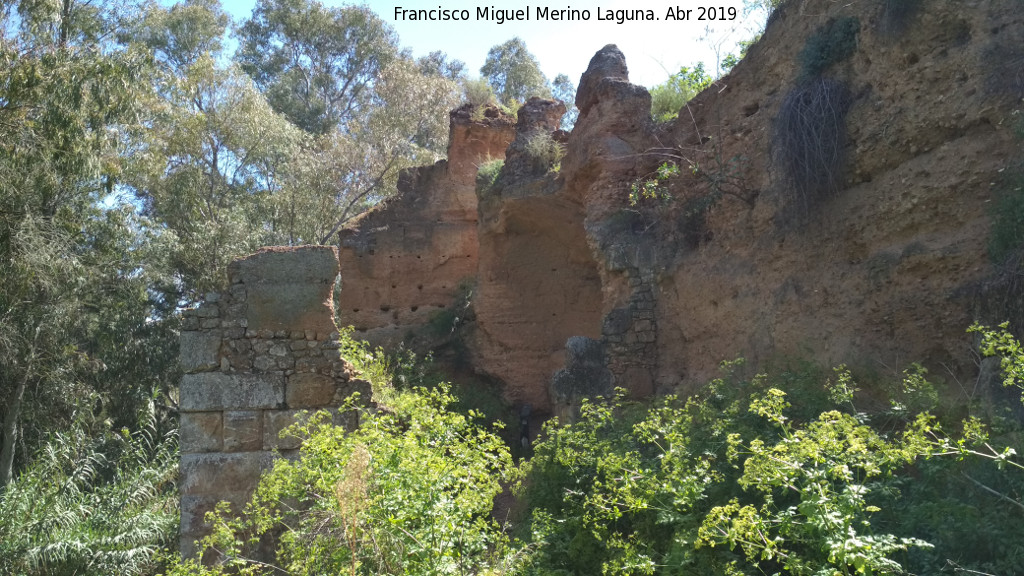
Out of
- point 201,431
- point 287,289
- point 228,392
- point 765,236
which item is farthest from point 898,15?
point 201,431

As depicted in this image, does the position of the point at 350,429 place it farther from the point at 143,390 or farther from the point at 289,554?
the point at 143,390

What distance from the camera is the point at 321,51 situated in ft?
89.6

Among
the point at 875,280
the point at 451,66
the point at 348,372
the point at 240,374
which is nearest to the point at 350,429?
the point at 348,372

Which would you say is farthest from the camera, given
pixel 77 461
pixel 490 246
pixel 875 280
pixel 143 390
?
pixel 143 390

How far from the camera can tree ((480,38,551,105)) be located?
1129 inches

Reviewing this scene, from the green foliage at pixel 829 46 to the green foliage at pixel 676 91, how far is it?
339cm

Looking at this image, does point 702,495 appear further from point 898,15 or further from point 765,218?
A: point 898,15

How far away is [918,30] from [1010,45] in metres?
0.82

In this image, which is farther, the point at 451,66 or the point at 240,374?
the point at 451,66

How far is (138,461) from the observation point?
10344 mm

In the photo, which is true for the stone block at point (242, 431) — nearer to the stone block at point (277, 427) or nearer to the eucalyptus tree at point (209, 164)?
the stone block at point (277, 427)

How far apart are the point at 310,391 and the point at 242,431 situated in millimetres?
637

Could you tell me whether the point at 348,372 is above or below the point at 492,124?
below

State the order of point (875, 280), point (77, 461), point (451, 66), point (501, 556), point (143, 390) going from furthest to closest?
point (451, 66) < point (143, 390) < point (77, 461) < point (875, 280) < point (501, 556)
